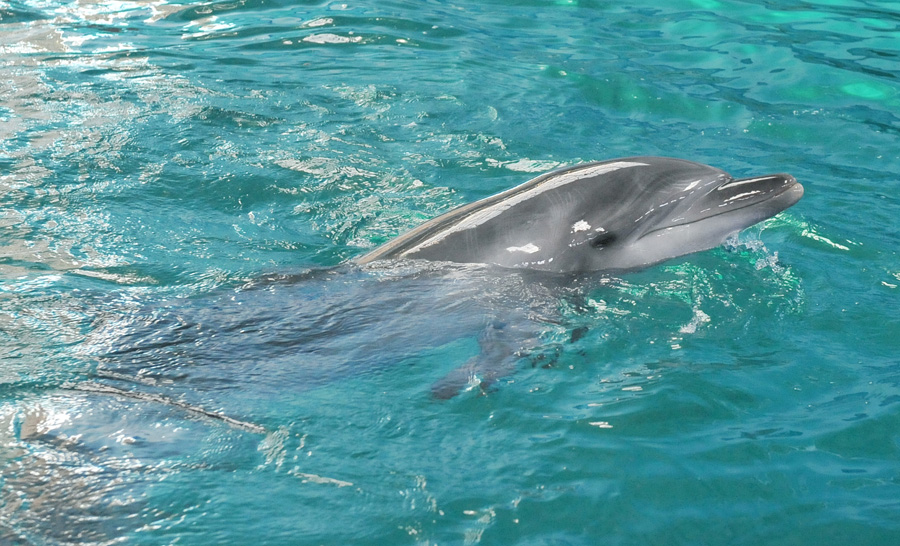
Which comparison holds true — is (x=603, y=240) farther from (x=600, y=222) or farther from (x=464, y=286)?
(x=464, y=286)

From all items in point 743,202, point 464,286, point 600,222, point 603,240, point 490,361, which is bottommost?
point 490,361

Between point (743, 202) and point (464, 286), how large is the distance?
68.2 inches

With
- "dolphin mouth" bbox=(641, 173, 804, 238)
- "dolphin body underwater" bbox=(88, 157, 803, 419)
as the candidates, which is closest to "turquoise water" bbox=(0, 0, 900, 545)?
"dolphin body underwater" bbox=(88, 157, 803, 419)

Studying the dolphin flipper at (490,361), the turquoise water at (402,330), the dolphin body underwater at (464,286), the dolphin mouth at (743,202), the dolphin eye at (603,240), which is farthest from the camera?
the dolphin eye at (603,240)

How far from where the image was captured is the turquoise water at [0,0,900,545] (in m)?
3.72

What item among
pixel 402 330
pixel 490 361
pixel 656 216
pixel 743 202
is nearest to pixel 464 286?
pixel 402 330

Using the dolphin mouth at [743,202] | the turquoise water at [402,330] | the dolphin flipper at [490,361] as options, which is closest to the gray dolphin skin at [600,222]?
the dolphin mouth at [743,202]

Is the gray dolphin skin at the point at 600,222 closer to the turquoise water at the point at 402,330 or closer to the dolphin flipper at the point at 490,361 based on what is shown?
the turquoise water at the point at 402,330

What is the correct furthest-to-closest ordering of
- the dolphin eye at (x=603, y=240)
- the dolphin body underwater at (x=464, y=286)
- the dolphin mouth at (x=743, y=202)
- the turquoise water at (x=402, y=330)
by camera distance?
the dolphin eye at (x=603, y=240) < the dolphin mouth at (x=743, y=202) < the dolphin body underwater at (x=464, y=286) < the turquoise water at (x=402, y=330)

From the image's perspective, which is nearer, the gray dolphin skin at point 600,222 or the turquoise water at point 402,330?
the turquoise water at point 402,330

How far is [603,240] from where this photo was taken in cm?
535

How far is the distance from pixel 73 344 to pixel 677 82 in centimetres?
788

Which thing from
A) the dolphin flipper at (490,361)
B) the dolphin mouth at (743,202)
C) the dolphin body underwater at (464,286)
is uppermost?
the dolphin mouth at (743,202)

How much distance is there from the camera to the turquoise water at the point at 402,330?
372cm
